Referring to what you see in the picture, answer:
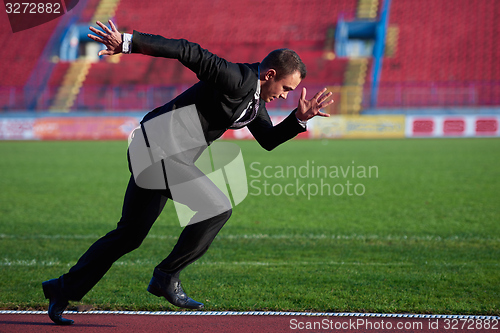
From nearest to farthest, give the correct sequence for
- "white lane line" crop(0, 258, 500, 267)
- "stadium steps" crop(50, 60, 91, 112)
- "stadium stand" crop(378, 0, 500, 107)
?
"white lane line" crop(0, 258, 500, 267) → "stadium steps" crop(50, 60, 91, 112) → "stadium stand" crop(378, 0, 500, 107)

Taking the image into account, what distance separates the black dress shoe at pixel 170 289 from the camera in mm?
3588

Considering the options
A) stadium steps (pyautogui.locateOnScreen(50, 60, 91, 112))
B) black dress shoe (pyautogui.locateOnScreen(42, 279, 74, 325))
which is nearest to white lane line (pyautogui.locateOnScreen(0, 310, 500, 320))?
black dress shoe (pyautogui.locateOnScreen(42, 279, 74, 325))

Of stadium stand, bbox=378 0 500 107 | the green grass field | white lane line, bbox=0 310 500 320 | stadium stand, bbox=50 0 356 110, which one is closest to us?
white lane line, bbox=0 310 500 320

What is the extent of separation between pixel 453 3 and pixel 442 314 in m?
38.6

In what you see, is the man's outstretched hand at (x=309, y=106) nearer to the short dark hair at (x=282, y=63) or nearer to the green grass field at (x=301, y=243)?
the short dark hair at (x=282, y=63)

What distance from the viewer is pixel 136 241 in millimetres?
3621

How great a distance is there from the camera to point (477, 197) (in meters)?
9.79

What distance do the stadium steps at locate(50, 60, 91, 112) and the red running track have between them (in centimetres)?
2708

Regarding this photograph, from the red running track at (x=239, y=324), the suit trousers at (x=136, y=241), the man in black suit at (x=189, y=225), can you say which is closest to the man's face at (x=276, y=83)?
the man in black suit at (x=189, y=225)

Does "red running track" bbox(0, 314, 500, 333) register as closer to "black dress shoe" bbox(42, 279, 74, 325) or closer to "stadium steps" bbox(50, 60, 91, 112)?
"black dress shoe" bbox(42, 279, 74, 325)

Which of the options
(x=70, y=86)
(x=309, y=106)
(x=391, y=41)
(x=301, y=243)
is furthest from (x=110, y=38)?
(x=391, y=41)


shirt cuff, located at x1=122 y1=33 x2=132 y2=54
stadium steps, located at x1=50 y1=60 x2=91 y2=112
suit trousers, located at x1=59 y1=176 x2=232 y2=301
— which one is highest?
stadium steps, located at x1=50 y1=60 x2=91 y2=112

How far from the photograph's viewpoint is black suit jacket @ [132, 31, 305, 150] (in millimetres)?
3174

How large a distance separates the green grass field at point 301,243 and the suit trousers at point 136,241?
52cm
